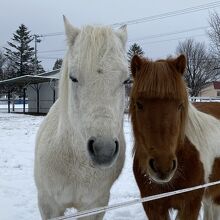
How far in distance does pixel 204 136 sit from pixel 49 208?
1.68m

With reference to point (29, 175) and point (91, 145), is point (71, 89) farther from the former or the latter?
point (29, 175)

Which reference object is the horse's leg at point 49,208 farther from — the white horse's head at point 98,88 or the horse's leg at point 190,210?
the horse's leg at point 190,210

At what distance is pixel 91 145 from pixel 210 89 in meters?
63.5

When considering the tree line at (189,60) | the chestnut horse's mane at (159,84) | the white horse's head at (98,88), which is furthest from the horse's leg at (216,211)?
the tree line at (189,60)

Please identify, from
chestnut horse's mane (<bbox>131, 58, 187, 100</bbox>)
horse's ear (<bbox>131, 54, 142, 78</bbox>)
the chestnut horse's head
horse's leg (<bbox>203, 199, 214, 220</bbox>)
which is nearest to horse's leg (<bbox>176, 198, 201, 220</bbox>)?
the chestnut horse's head

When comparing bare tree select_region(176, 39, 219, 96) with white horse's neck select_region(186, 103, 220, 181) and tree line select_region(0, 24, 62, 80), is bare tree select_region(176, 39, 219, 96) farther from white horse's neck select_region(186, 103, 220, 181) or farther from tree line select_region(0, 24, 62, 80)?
white horse's neck select_region(186, 103, 220, 181)

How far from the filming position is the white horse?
2551mm

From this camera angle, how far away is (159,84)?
9.99 feet

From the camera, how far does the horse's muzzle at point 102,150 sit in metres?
2.44

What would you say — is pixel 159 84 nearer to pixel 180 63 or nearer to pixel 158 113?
pixel 158 113

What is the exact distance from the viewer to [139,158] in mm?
3352

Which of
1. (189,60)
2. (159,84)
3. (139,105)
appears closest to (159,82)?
(159,84)

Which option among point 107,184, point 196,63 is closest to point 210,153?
point 107,184

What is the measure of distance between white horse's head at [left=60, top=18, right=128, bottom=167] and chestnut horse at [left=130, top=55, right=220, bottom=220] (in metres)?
0.29
